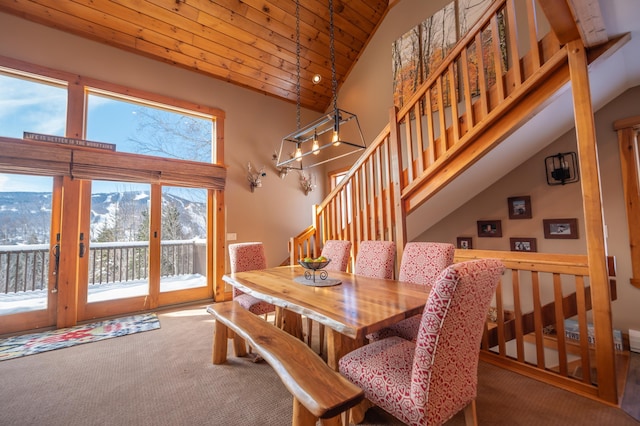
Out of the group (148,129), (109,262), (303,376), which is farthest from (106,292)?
(303,376)

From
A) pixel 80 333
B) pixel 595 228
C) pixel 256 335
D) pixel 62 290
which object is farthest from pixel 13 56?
pixel 595 228

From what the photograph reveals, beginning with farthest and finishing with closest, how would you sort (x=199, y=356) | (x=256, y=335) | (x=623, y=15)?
(x=199, y=356) → (x=256, y=335) → (x=623, y=15)

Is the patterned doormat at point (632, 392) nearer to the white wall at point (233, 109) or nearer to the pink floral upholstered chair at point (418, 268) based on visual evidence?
the pink floral upholstered chair at point (418, 268)

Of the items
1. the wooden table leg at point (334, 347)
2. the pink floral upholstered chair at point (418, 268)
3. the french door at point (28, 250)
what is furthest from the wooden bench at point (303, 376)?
the french door at point (28, 250)

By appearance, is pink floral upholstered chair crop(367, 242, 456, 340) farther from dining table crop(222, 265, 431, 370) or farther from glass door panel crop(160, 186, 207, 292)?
glass door panel crop(160, 186, 207, 292)

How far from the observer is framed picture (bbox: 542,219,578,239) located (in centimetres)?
329

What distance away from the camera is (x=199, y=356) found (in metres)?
2.67

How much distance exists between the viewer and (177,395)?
79.8 inches

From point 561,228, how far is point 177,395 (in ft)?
14.3

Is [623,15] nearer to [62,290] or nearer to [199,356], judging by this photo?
→ [199,356]

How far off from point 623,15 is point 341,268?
8.91 ft

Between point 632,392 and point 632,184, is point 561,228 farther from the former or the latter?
point 632,392

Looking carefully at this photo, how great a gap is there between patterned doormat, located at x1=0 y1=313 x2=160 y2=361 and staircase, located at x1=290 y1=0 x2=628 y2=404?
9.43 feet

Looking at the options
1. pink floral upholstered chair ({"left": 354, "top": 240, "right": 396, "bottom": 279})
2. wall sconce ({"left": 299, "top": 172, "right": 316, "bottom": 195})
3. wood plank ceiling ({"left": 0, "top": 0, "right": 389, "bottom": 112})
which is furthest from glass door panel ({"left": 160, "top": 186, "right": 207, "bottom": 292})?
→ pink floral upholstered chair ({"left": 354, "top": 240, "right": 396, "bottom": 279})
